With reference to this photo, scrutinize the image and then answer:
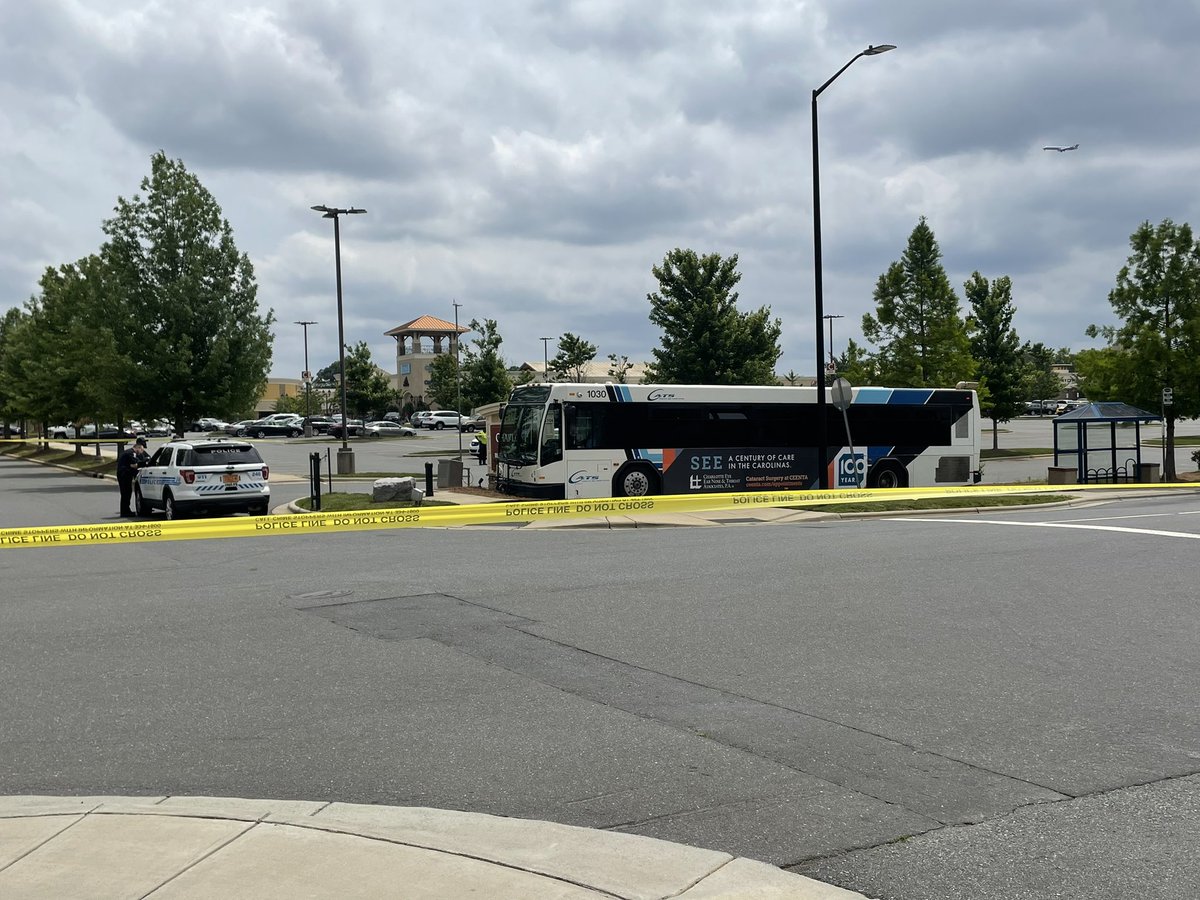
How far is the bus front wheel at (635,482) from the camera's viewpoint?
2452cm

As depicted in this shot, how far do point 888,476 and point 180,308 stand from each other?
78.0 ft

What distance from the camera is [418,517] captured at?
19.4 m

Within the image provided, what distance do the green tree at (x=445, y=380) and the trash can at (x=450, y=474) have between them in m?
62.8

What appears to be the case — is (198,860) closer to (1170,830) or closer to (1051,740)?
(1170,830)

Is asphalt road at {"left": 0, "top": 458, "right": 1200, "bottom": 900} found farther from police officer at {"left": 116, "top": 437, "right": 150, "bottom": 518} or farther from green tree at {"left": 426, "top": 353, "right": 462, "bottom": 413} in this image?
green tree at {"left": 426, "top": 353, "right": 462, "bottom": 413}

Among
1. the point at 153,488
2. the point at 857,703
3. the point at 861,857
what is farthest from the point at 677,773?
the point at 153,488

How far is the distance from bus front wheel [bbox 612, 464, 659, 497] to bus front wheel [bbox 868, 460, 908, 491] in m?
5.96

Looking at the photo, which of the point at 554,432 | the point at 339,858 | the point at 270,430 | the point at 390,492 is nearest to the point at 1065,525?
the point at 554,432

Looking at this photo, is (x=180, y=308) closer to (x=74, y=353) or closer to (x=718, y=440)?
(x=74, y=353)

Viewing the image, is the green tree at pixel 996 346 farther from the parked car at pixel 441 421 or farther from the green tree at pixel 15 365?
the parked car at pixel 441 421

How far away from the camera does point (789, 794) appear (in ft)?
17.7

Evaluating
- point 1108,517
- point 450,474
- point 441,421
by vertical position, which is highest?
point 441,421

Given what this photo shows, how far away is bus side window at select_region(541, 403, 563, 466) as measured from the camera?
23.9m

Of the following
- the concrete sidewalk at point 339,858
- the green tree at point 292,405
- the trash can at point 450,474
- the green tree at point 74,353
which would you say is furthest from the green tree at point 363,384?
the concrete sidewalk at point 339,858
